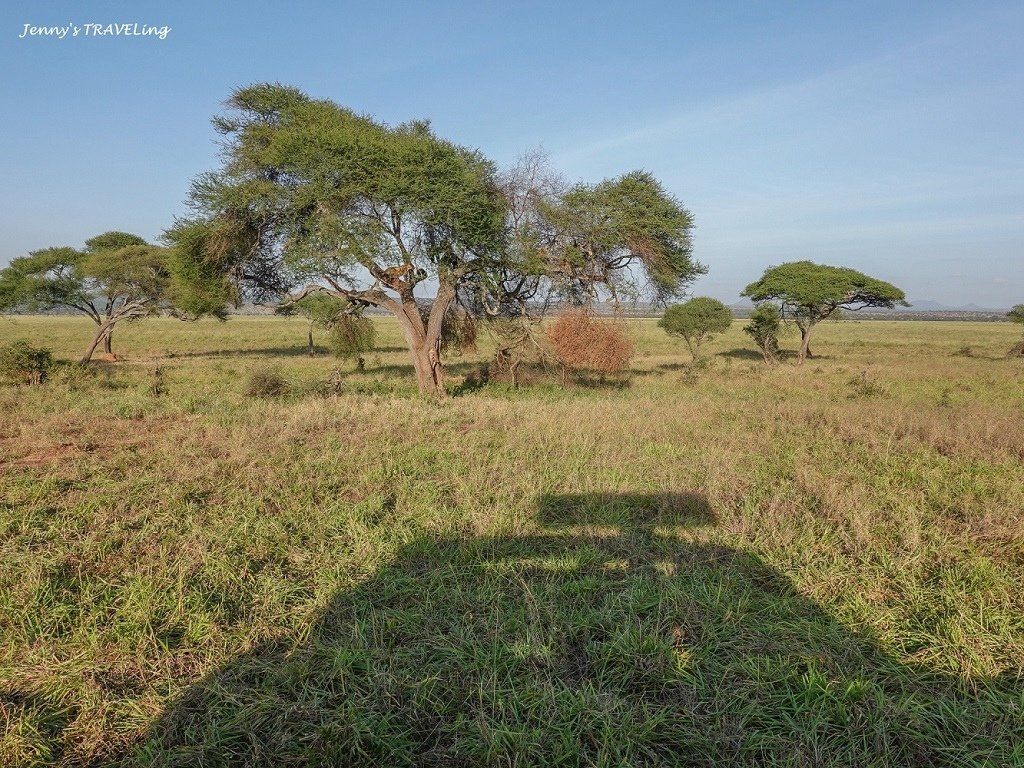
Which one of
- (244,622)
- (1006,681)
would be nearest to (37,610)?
(244,622)

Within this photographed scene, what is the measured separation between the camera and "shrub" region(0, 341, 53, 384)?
16.2m

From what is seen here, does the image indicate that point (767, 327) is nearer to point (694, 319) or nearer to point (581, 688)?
point (694, 319)

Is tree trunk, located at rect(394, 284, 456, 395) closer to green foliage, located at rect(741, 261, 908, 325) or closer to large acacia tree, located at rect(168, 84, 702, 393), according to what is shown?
large acacia tree, located at rect(168, 84, 702, 393)

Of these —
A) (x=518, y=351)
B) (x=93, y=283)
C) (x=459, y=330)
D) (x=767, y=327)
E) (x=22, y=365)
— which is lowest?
(x=22, y=365)

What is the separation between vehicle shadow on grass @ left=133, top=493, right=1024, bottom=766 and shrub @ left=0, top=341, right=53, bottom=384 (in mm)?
18214

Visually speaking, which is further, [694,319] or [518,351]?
[694,319]

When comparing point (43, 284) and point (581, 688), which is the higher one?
point (43, 284)

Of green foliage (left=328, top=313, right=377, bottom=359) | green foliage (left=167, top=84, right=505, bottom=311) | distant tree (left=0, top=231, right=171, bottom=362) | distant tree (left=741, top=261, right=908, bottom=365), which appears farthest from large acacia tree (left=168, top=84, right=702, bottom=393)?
distant tree (left=741, top=261, right=908, bottom=365)

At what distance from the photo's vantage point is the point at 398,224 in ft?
49.0

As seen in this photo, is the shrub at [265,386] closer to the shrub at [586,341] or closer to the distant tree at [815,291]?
the shrub at [586,341]

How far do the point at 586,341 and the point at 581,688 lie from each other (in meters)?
15.2

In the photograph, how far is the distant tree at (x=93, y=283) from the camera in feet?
88.5

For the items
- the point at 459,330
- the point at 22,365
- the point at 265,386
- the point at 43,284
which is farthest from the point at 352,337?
the point at 43,284

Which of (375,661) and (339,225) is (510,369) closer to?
(339,225)
